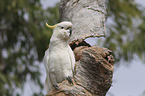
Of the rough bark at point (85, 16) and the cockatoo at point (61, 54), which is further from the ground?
the rough bark at point (85, 16)

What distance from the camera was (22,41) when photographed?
631cm

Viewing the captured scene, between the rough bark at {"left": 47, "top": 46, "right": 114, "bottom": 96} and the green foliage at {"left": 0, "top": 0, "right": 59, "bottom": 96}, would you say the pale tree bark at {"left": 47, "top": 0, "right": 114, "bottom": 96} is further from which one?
the green foliage at {"left": 0, "top": 0, "right": 59, "bottom": 96}

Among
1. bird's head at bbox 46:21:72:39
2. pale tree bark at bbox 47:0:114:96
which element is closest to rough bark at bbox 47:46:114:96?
pale tree bark at bbox 47:0:114:96

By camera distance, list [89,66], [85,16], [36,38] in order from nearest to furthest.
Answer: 1. [89,66]
2. [85,16]
3. [36,38]

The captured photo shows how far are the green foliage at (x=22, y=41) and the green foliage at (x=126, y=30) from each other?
142 centimetres

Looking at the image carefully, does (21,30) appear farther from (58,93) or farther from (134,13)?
(58,93)

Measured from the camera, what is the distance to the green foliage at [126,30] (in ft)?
19.9

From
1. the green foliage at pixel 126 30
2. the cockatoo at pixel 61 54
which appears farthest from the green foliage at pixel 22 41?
the cockatoo at pixel 61 54

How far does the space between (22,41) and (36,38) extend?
53 cm

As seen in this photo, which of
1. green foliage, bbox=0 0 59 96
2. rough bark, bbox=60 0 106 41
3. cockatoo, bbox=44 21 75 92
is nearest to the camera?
cockatoo, bbox=44 21 75 92

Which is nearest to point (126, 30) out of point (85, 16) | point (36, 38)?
point (36, 38)

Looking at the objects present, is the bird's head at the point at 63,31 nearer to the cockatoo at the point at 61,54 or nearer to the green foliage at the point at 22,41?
the cockatoo at the point at 61,54

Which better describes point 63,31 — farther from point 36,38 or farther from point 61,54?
point 36,38

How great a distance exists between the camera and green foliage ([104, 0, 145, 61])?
239 inches
